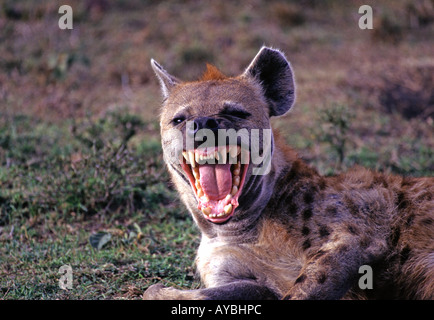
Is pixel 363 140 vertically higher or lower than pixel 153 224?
higher

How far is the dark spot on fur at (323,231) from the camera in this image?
8.21 ft

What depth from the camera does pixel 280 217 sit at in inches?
106

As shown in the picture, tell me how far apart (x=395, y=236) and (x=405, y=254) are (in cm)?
9

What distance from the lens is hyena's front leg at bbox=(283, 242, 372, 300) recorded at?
7.59ft

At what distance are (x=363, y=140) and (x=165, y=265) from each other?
2573 mm

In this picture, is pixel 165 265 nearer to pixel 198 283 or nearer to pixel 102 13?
pixel 198 283

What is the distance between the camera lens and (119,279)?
9.86 feet

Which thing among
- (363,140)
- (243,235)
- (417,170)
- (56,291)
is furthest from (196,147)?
(363,140)

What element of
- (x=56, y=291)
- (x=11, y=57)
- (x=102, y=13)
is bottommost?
(x=56, y=291)

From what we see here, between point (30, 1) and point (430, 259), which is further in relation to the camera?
point (30, 1)

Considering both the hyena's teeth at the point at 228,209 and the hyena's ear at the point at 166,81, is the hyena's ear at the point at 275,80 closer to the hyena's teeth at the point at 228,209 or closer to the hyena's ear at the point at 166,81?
the hyena's ear at the point at 166,81

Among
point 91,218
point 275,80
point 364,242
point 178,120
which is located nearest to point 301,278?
point 364,242

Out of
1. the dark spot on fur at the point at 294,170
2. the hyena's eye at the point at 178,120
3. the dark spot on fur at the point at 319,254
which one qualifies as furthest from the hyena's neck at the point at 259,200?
the hyena's eye at the point at 178,120

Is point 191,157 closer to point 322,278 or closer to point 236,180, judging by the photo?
point 236,180
